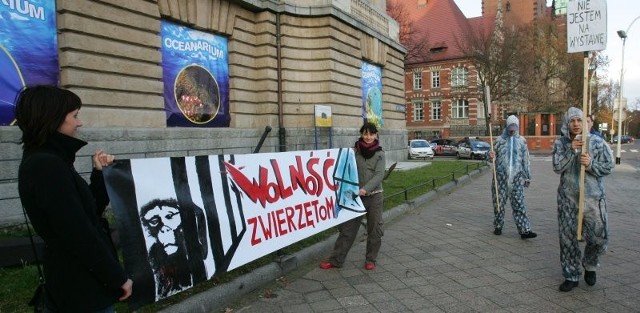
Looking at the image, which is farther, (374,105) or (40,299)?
(374,105)

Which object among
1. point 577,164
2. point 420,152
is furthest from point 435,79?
point 577,164

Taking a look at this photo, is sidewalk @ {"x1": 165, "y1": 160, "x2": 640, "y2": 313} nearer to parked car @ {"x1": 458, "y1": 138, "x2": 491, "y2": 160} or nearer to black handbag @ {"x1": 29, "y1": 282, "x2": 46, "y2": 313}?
black handbag @ {"x1": 29, "y1": 282, "x2": 46, "y2": 313}

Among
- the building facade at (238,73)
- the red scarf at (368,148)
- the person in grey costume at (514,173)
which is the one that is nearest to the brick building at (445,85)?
the building facade at (238,73)

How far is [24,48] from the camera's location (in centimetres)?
912

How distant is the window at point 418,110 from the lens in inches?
2434

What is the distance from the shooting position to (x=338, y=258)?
5.78 meters

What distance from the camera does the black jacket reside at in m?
2.15

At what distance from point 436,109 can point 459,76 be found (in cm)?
689

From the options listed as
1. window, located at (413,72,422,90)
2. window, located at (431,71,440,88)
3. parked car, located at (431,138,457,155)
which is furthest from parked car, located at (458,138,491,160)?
window, located at (413,72,422,90)

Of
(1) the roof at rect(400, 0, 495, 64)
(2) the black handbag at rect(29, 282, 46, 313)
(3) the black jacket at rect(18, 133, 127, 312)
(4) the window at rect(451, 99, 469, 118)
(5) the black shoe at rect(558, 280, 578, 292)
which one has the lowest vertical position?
(5) the black shoe at rect(558, 280, 578, 292)

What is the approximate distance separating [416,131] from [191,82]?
166ft

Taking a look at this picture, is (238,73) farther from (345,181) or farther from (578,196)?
(578,196)

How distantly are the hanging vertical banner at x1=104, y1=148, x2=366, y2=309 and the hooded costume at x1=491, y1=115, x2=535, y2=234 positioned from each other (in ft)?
9.37

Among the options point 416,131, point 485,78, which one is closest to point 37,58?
point 485,78
